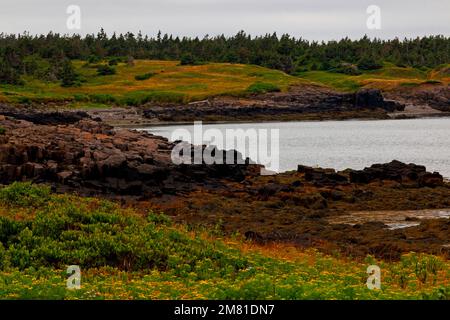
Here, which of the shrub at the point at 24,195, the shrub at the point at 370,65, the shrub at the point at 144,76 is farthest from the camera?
the shrub at the point at 370,65

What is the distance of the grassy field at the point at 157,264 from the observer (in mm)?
15828

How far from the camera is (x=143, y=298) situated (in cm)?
1561

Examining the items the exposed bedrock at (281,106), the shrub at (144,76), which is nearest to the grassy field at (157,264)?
the exposed bedrock at (281,106)

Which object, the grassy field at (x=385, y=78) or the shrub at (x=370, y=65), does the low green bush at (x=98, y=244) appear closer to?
the grassy field at (x=385, y=78)

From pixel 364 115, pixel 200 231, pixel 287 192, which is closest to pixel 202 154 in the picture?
pixel 287 192

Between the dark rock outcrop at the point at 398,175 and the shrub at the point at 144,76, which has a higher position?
the shrub at the point at 144,76

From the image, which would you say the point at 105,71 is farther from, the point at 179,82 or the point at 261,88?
the point at 261,88

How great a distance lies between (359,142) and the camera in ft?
334

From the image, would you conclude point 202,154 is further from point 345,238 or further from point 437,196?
point 345,238

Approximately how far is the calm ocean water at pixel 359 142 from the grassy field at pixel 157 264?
39.8 meters

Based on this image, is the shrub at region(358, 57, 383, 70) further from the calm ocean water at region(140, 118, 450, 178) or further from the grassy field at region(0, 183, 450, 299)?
the grassy field at region(0, 183, 450, 299)

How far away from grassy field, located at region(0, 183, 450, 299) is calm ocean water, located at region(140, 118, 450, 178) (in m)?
39.8

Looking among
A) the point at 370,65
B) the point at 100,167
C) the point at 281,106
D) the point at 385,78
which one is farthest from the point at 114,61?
the point at 100,167

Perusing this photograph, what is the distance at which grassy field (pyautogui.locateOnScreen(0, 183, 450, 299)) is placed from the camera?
623 inches
